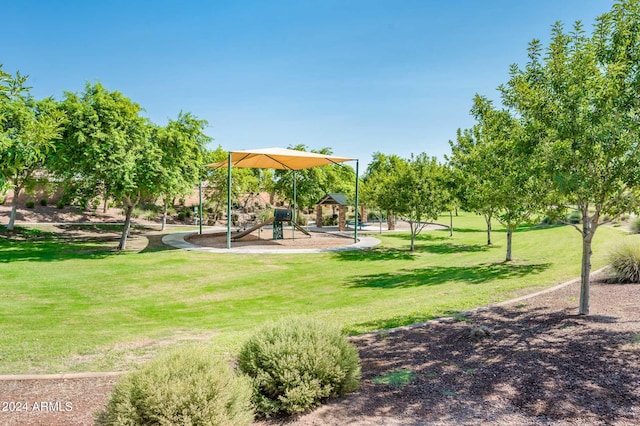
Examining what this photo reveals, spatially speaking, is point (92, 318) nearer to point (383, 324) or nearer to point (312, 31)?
point (383, 324)

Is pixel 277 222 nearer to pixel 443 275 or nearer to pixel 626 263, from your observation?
pixel 443 275

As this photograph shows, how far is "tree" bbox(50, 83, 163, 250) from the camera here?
15.8 metres

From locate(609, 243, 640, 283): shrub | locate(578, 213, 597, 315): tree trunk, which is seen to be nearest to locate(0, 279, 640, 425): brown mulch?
locate(578, 213, 597, 315): tree trunk

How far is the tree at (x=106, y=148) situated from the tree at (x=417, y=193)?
37.7 feet

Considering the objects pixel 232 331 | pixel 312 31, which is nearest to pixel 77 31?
pixel 312 31

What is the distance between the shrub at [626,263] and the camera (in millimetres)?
8742

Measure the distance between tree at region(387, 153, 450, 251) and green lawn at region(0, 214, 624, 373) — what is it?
2030 millimetres

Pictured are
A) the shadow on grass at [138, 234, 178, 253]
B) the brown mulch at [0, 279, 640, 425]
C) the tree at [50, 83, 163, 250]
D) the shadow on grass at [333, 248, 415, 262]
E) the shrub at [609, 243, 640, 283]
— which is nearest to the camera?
the brown mulch at [0, 279, 640, 425]

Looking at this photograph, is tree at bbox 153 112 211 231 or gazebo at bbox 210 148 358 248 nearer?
tree at bbox 153 112 211 231

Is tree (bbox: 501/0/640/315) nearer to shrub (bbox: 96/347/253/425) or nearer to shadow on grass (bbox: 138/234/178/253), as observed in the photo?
shrub (bbox: 96/347/253/425)

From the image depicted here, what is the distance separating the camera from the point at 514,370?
4301 millimetres

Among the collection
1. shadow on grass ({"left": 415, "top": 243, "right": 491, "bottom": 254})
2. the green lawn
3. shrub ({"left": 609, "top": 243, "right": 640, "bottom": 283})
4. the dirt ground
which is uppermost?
shrub ({"left": 609, "top": 243, "right": 640, "bottom": 283})

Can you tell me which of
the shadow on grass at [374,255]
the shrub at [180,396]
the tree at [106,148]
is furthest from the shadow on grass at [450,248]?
the shrub at [180,396]

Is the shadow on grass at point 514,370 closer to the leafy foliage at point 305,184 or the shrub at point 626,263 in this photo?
the shrub at point 626,263
